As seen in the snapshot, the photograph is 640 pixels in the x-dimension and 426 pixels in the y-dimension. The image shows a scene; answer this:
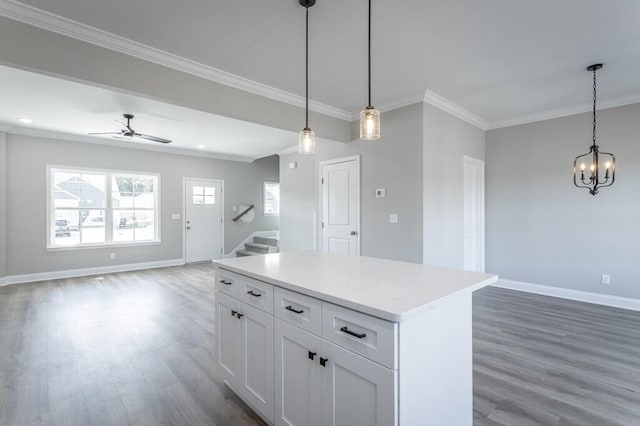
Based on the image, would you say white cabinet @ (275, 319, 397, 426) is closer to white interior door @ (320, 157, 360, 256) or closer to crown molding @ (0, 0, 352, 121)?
crown molding @ (0, 0, 352, 121)

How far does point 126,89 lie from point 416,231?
339 cm

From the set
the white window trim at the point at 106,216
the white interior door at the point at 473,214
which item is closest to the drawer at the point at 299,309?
the white interior door at the point at 473,214

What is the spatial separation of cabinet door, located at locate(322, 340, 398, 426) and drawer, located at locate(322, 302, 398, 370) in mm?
30

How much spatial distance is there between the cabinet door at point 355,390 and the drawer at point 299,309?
0.10 meters

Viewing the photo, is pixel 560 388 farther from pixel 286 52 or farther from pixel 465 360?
pixel 286 52

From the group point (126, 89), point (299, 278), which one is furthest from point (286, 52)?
point (299, 278)

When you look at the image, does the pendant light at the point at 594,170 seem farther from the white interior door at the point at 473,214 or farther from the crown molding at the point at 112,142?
the crown molding at the point at 112,142

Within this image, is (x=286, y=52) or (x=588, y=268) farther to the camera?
(x=588, y=268)

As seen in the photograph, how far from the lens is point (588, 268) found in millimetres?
4254

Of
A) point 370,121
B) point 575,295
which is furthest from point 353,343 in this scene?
point 575,295

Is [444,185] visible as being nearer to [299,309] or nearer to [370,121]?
[370,121]

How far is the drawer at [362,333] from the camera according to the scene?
1143 millimetres

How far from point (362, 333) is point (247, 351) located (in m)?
1.00

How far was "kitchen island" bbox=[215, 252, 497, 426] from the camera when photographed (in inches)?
46.6
